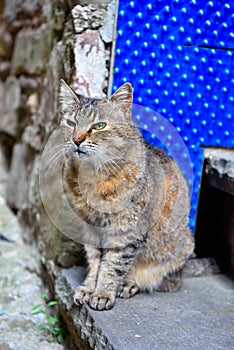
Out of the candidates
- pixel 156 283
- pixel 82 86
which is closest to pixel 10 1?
pixel 82 86

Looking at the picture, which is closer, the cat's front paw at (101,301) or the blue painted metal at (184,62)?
the cat's front paw at (101,301)

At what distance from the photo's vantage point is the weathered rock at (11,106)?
162 inches

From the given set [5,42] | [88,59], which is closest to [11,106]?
[5,42]

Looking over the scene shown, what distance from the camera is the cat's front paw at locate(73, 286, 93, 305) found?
2217mm

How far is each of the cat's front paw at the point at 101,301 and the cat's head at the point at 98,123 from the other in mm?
615

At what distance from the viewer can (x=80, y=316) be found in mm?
2232

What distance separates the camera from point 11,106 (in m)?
4.23

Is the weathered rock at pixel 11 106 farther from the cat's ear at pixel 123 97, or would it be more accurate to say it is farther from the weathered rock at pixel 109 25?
the cat's ear at pixel 123 97

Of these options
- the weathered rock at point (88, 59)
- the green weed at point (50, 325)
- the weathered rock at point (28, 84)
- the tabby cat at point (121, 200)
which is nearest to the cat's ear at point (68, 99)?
the tabby cat at point (121, 200)

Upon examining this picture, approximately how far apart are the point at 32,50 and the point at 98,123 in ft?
6.01

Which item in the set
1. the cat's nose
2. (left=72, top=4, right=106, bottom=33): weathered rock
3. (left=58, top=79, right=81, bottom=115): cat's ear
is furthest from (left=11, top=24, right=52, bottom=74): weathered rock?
the cat's nose

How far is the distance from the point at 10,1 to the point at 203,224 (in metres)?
2.70

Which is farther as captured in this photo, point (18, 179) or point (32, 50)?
point (18, 179)

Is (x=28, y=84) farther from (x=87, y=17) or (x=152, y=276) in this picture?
(x=152, y=276)
